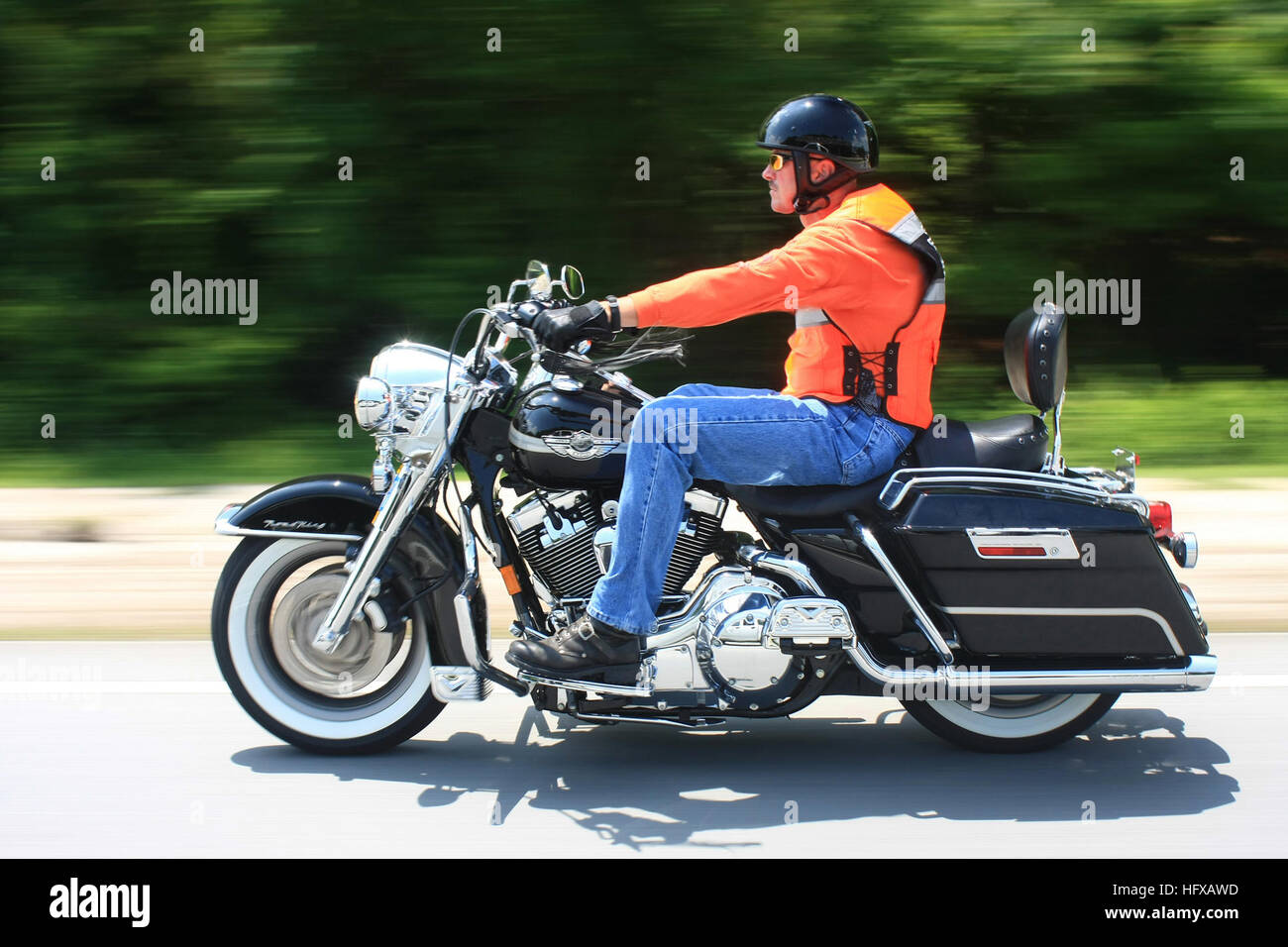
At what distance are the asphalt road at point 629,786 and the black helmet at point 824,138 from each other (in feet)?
5.04

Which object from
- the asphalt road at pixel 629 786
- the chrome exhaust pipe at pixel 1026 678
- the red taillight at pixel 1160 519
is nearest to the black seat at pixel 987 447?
the red taillight at pixel 1160 519

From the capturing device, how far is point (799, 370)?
12.1 ft

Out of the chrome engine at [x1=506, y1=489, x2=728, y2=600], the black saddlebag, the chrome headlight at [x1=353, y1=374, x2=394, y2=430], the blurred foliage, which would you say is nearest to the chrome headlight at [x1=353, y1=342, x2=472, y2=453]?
the chrome headlight at [x1=353, y1=374, x2=394, y2=430]

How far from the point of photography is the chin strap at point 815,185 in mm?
3643

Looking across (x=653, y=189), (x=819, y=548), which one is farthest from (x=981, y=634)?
(x=653, y=189)

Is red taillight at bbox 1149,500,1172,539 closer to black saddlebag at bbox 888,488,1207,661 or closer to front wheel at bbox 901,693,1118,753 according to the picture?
black saddlebag at bbox 888,488,1207,661

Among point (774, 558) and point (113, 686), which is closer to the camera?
point (774, 558)

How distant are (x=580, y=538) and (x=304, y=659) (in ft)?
2.80

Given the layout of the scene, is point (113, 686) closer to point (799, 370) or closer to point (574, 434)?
point (574, 434)

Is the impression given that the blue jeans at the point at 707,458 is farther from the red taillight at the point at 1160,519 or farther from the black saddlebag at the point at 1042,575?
the red taillight at the point at 1160,519

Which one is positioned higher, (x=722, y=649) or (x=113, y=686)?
(x=722, y=649)

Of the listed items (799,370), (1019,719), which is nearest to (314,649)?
(799,370)

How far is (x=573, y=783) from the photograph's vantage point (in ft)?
11.9

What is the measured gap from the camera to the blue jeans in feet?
11.3
